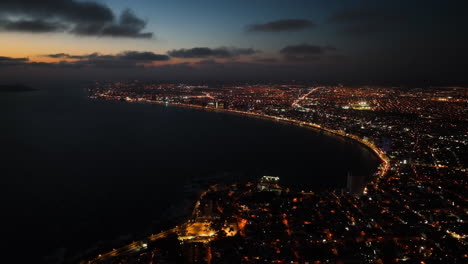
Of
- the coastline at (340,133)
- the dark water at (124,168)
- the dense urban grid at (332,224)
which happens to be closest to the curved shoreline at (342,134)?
the coastline at (340,133)

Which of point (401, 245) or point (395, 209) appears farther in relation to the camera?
point (395, 209)

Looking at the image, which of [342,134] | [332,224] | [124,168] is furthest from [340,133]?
[124,168]

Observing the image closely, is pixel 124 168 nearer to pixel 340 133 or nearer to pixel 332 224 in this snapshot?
pixel 332 224

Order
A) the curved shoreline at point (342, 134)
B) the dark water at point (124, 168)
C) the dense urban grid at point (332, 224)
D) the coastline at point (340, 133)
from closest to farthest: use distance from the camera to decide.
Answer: the dense urban grid at point (332, 224) < the dark water at point (124, 168) < the coastline at point (340, 133) < the curved shoreline at point (342, 134)

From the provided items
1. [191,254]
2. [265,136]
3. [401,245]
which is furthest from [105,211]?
[265,136]

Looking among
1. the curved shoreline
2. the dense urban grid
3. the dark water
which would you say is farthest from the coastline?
the dark water

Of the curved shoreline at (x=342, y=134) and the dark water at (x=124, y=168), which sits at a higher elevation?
the curved shoreline at (x=342, y=134)

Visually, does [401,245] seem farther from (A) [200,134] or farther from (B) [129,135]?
(B) [129,135]

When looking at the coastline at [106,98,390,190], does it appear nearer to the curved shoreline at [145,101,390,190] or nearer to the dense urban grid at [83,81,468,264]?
the curved shoreline at [145,101,390,190]

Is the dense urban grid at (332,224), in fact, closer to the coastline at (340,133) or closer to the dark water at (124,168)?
the coastline at (340,133)
